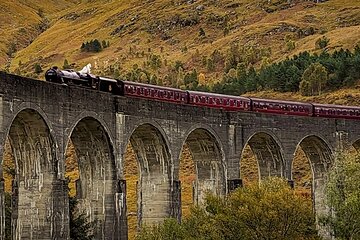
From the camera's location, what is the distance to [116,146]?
1945 inches

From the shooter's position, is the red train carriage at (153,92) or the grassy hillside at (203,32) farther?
the grassy hillside at (203,32)

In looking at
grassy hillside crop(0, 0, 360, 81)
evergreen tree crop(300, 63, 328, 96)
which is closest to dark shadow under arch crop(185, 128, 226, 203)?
evergreen tree crop(300, 63, 328, 96)

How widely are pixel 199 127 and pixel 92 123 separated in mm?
10200

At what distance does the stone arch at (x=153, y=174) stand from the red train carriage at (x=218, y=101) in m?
5.31

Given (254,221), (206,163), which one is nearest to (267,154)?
(206,163)

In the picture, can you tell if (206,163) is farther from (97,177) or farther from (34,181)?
(34,181)

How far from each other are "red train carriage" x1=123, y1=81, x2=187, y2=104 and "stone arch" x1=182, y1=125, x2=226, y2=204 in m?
2.90

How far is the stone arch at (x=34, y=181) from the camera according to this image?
43.5 metres

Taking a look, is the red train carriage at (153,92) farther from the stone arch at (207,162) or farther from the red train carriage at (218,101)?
the stone arch at (207,162)

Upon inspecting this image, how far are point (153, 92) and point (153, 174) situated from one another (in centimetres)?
566

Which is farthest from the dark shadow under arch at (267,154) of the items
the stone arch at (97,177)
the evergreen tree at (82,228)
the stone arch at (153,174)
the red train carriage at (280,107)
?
the evergreen tree at (82,228)

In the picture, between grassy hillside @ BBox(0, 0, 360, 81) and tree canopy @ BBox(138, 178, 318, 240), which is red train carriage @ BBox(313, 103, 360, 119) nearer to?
tree canopy @ BBox(138, 178, 318, 240)

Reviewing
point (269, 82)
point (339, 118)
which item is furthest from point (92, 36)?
point (339, 118)

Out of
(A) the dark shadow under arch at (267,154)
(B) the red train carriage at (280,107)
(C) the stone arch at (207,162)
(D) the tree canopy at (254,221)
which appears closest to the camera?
(D) the tree canopy at (254,221)
